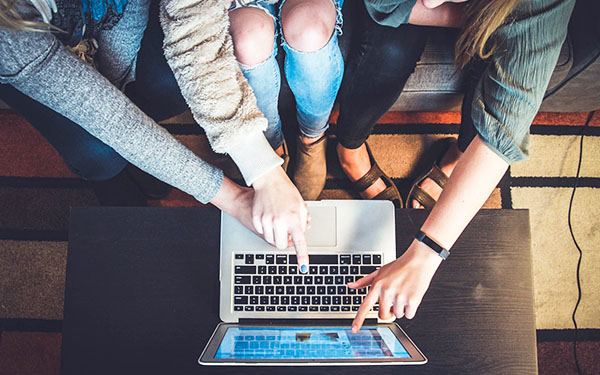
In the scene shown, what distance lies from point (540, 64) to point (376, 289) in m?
0.53

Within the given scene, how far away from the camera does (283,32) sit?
2.65 feet

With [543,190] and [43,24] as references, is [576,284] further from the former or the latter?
[43,24]

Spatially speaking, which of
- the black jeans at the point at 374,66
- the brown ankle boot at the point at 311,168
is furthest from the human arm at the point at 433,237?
the brown ankle boot at the point at 311,168

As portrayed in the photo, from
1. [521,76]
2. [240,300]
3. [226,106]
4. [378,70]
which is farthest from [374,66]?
[240,300]

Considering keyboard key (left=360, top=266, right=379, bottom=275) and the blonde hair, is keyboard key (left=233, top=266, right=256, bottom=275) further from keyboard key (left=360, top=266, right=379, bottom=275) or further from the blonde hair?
the blonde hair

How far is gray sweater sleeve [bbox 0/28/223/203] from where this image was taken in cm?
63

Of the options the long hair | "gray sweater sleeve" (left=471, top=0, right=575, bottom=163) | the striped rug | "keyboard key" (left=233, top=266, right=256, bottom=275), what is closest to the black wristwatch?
"gray sweater sleeve" (left=471, top=0, right=575, bottom=163)

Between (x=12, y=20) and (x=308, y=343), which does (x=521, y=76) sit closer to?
(x=308, y=343)

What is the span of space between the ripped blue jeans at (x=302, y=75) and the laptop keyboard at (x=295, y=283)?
1.26 ft

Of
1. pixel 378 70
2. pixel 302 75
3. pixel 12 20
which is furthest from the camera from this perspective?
pixel 378 70

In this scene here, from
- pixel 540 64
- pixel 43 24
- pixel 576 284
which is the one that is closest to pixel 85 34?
pixel 43 24

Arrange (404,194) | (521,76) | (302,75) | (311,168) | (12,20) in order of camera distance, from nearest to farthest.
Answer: (12,20), (521,76), (302,75), (311,168), (404,194)

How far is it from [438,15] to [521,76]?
0.92 feet

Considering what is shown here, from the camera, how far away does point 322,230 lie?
29.5 inches
